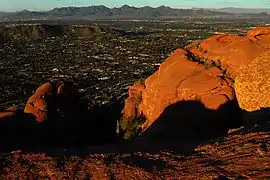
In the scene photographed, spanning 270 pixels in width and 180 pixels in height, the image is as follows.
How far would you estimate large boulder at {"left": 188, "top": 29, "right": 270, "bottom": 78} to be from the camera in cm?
2997

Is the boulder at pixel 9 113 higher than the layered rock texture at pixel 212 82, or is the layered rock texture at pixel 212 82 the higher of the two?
the layered rock texture at pixel 212 82

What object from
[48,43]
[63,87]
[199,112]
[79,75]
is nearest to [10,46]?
[48,43]

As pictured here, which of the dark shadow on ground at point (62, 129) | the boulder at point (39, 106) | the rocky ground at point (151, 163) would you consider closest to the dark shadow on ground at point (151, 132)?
the dark shadow on ground at point (62, 129)

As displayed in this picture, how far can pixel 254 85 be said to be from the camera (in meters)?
26.3

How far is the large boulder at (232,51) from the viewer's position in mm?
29969

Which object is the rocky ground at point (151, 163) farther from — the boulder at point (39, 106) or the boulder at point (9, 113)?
the boulder at point (39, 106)

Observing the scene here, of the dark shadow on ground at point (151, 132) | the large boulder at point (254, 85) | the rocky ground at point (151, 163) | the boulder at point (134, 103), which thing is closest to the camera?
the rocky ground at point (151, 163)

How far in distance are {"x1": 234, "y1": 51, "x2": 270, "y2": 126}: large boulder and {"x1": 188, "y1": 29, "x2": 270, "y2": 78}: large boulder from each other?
2656 mm

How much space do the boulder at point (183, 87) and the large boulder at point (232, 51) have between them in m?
1.00

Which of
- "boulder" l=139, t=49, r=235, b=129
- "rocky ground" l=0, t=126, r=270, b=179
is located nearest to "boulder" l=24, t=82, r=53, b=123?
"boulder" l=139, t=49, r=235, b=129

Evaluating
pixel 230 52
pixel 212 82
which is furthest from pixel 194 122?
pixel 230 52

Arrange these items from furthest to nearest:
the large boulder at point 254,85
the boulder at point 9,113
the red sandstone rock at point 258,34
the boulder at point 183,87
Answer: the boulder at point 9,113 < the red sandstone rock at point 258,34 < the boulder at point 183,87 < the large boulder at point 254,85

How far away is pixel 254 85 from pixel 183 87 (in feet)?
17.2

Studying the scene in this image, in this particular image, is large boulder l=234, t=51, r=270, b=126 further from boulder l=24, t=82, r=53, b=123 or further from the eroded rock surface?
boulder l=24, t=82, r=53, b=123
